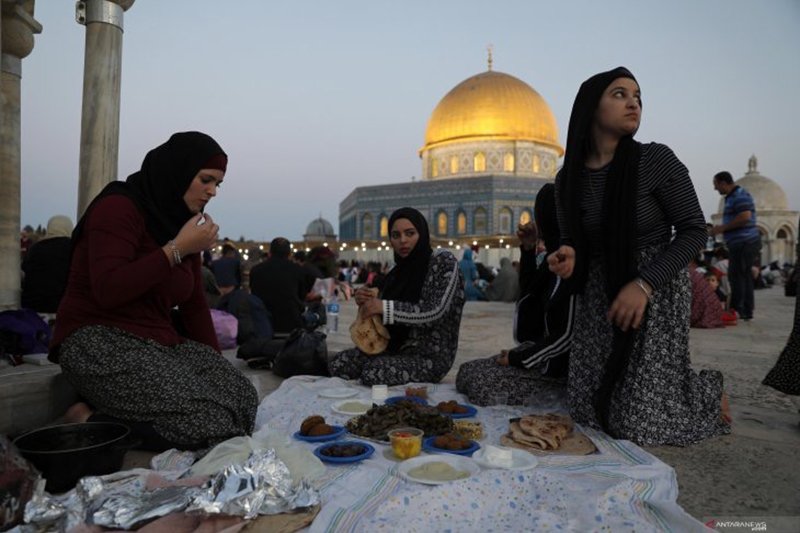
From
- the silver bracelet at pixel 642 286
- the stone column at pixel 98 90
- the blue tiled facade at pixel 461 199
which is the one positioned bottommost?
the silver bracelet at pixel 642 286

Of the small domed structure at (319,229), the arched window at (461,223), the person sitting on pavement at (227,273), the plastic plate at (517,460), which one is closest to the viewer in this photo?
the plastic plate at (517,460)

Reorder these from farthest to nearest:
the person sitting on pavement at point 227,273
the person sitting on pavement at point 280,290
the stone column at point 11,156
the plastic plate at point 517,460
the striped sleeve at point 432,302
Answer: the person sitting on pavement at point 227,273
the person sitting on pavement at point 280,290
the stone column at point 11,156
the striped sleeve at point 432,302
the plastic plate at point 517,460

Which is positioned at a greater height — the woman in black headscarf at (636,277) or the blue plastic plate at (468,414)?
the woman in black headscarf at (636,277)

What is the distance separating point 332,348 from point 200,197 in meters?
2.83

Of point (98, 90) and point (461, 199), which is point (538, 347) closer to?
point (98, 90)

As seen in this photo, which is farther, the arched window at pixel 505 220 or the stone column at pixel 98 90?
the arched window at pixel 505 220

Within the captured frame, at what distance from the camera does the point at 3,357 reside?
9.07 ft

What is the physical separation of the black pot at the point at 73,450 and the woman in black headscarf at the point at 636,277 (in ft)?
5.58

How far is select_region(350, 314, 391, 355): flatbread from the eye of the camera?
3.06 m

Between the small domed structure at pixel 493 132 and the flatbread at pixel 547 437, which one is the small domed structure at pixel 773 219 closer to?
the small domed structure at pixel 493 132

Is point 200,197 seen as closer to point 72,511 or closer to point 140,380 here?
point 140,380

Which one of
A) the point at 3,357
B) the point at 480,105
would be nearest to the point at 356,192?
the point at 480,105

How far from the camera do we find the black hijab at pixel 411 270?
3.05 metres

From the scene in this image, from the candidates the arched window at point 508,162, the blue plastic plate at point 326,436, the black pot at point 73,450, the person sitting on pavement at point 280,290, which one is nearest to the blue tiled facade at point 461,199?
the arched window at point 508,162
